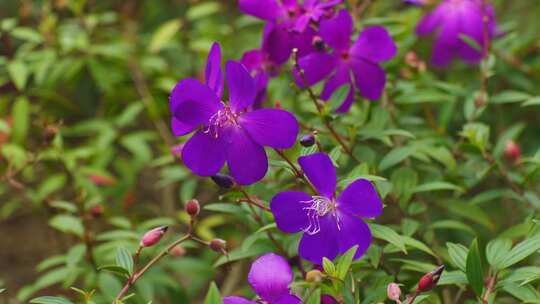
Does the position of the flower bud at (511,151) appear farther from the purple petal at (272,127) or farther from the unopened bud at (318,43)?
the purple petal at (272,127)

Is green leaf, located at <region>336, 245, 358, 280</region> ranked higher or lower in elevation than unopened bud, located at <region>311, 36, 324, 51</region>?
lower

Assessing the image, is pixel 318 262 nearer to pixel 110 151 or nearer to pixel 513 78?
pixel 513 78

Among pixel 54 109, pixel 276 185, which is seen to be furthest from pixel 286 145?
pixel 54 109

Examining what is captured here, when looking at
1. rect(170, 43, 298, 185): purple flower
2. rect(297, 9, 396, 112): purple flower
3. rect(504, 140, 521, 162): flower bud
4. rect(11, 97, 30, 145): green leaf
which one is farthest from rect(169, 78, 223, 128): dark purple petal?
rect(11, 97, 30, 145): green leaf

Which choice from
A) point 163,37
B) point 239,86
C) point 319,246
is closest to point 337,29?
point 239,86

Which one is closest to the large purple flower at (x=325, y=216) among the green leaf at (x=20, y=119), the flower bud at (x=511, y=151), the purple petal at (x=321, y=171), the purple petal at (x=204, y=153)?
the purple petal at (x=321, y=171)

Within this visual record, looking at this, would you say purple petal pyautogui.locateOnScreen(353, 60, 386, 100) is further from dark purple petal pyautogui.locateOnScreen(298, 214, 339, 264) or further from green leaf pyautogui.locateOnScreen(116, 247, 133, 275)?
green leaf pyautogui.locateOnScreen(116, 247, 133, 275)

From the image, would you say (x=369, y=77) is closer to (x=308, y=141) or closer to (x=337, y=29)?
(x=337, y=29)
